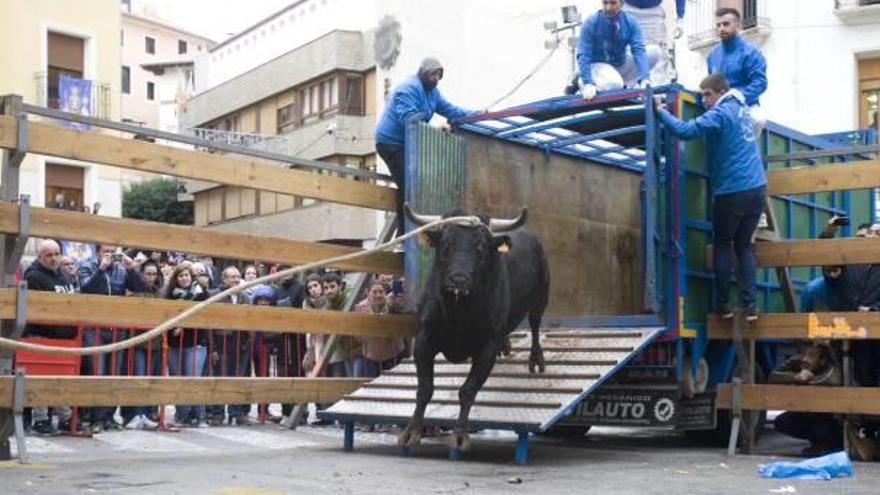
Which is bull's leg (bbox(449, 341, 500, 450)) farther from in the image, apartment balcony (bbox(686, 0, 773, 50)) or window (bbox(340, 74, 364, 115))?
window (bbox(340, 74, 364, 115))

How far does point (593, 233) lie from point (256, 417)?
4204 mm

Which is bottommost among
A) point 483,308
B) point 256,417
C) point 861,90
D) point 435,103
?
point 256,417

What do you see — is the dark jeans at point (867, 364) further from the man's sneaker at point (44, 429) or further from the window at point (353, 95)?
the window at point (353, 95)

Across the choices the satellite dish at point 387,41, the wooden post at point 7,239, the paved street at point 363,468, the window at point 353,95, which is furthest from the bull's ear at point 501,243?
the window at point 353,95

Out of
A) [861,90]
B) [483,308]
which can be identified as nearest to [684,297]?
[483,308]

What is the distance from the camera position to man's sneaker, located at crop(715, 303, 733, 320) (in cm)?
1045

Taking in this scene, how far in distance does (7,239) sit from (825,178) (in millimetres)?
6502

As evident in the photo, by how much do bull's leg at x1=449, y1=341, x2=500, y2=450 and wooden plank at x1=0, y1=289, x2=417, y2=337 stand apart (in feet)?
5.93

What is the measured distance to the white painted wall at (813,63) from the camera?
88.8 feet

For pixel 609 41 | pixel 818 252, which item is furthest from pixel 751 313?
pixel 609 41

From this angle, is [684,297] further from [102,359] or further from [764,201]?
[102,359]

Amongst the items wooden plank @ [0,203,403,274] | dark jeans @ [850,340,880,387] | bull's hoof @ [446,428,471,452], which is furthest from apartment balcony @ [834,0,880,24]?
bull's hoof @ [446,428,471,452]

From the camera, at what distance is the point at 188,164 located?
9.70 metres

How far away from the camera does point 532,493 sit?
7355mm
